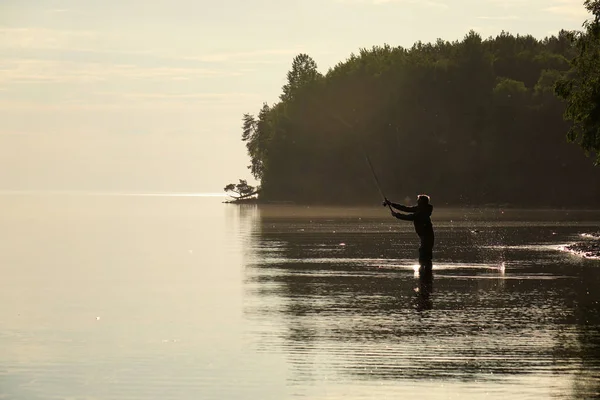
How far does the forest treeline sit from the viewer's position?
422 ft

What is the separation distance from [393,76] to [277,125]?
27.8 meters

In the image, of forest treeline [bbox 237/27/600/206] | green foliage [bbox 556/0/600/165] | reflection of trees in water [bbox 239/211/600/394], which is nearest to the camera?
reflection of trees in water [bbox 239/211/600/394]

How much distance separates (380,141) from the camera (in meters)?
144

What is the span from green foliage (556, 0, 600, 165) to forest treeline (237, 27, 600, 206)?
62.4 m

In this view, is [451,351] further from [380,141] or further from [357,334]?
[380,141]

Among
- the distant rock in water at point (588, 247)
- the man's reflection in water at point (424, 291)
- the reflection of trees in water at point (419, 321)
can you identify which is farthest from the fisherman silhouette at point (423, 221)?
the distant rock in water at point (588, 247)

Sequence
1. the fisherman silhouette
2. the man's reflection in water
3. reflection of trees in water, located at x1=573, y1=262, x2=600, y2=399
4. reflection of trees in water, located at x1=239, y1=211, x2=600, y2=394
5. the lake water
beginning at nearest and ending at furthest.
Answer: reflection of trees in water, located at x1=573, y1=262, x2=600, y2=399, the lake water, reflection of trees in water, located at x1=239, y1=211, x2=600, y2=394, the man's reflection in water, the fisherman silhouette

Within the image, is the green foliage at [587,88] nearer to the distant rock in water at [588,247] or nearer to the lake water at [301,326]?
the distant rock in water at [588,247]

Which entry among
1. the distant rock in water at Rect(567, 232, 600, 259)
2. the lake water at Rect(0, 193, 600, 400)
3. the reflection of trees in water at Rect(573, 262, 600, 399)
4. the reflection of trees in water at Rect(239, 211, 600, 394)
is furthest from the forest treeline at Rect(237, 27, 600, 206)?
the reflection of trees in water at Rect(573, 262, 600, 399)

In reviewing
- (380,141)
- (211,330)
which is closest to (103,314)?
(211,330)

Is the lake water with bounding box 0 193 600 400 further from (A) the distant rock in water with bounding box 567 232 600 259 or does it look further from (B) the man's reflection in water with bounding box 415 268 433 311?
(A) the distant rock in water with bounding box 567 232 600 259

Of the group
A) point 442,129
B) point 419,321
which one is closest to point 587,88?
point 419,321

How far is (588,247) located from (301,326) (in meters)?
27.8

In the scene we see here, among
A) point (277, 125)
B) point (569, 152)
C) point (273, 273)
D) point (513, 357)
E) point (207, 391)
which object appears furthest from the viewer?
point (277, 125)
